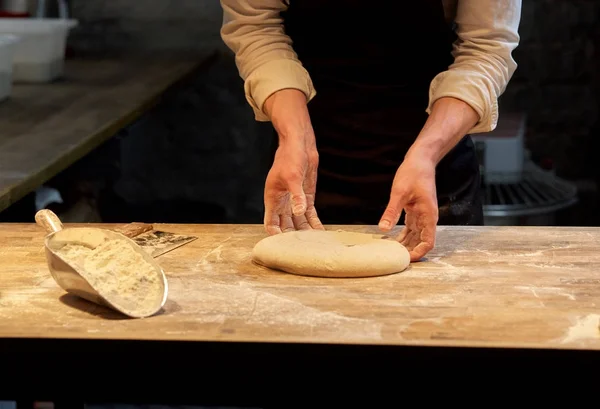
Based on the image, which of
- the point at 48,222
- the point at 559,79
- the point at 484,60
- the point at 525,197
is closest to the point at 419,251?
the point at 484,60

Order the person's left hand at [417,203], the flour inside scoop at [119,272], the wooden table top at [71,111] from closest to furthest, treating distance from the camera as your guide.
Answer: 1. the flour inside scoop at [119,272]
2. the person's left hand at [417,203]
3. the wooden table top at [71,111]

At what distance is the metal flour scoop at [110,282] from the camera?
1.20 meters

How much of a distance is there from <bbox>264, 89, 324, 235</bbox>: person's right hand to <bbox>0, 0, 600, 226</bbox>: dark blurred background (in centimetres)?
181

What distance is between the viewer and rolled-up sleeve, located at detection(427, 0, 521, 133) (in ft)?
5.50

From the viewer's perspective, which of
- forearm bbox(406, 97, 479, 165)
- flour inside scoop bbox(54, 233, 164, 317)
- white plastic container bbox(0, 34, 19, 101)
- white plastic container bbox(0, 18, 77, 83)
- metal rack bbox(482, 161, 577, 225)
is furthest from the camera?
white plastic container bbox(0, 18, 77, 83)

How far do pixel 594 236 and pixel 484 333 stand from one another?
0.59 metres

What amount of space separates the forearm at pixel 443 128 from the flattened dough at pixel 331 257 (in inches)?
7.7

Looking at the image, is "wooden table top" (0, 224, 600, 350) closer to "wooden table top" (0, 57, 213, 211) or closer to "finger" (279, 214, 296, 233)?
"finger" (279, 214, 296, 233)

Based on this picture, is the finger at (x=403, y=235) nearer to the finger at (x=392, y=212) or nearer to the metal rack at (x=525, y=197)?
the finger at (x=392, y=212)

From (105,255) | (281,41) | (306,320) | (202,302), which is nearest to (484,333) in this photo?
(306,320)

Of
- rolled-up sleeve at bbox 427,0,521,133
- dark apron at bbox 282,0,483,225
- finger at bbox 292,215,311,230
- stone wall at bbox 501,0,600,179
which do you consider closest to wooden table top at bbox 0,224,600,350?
finger at bbox 292,215,311,230

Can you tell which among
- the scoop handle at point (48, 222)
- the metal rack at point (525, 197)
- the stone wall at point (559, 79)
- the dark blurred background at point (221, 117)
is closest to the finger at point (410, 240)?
the scoop handle at point (48, 222)

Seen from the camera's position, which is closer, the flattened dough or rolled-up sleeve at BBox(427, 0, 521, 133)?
the flattened dough

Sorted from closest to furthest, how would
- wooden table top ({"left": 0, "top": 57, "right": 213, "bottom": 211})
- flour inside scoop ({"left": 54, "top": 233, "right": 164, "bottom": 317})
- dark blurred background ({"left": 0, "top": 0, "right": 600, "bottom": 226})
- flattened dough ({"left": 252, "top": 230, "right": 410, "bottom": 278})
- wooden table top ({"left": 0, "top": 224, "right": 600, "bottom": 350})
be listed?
wooden table top ({"left": 0, "top": 224, "right": 600, "bottom": 350})
flour inside scoop ({"left": 54, "top": 233, "right": 164, "bottom": 317})
flattened dough ({"left": 252, "top": 230, "right": 410, "bottom": 278})
wooden table top ({"left": 0, "top": 57, "right": 213, "bottom": 211})
dark blurred background ({"left": 0, "top": 0, "right": 600, "bottom": 226})
